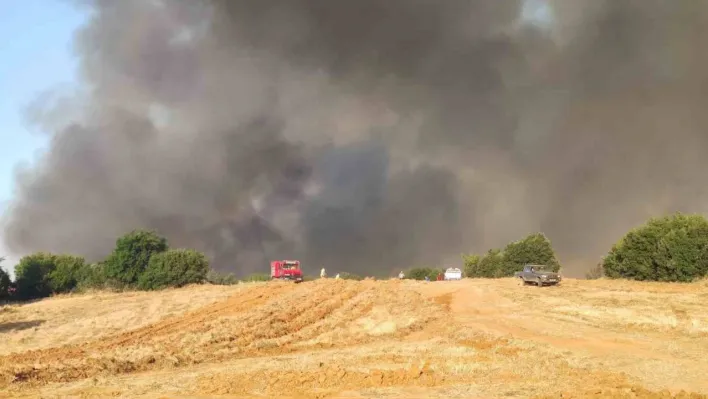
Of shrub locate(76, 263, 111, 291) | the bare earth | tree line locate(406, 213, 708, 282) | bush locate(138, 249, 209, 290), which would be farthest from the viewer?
shrub locate(76, 263, 111, 291)

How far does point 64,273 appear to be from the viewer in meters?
82.8

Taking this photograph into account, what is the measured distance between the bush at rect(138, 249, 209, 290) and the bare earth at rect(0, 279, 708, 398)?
979 inches

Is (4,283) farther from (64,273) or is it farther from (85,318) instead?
(85,318)

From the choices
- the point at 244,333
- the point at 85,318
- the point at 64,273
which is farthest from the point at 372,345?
the point at 64,273

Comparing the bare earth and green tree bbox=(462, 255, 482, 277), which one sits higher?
green tree bbox=(462, 255, 482, 277)

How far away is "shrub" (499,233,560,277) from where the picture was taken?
266 feet

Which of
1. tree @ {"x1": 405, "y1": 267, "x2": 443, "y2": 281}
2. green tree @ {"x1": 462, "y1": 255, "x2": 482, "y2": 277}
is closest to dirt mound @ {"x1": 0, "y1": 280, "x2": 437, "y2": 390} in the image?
green tree @ {"x1": 462, "y1": 255, "x2": 482, "y2": 277}

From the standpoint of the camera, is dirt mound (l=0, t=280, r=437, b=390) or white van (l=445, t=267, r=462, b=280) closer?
dirt mound (l=0, t=280, r=437, b=390)

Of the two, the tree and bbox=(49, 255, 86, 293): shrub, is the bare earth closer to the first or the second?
bbox=(49, 255, 86, 293): shrub

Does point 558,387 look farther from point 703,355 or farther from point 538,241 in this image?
point 538,241

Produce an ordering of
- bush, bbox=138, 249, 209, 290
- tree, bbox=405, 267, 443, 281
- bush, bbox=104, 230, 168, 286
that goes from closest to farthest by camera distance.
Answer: bush, bbox=138, 249, 209, 290 → bush, bbox=104, 230, 168, 286 → tree, bbox=405, 267, 443, 281

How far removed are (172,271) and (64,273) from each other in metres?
20.1

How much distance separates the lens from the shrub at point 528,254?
8100cm

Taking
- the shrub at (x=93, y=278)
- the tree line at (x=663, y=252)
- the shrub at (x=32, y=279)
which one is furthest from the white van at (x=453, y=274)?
the shrub at (x=32, y=279)
